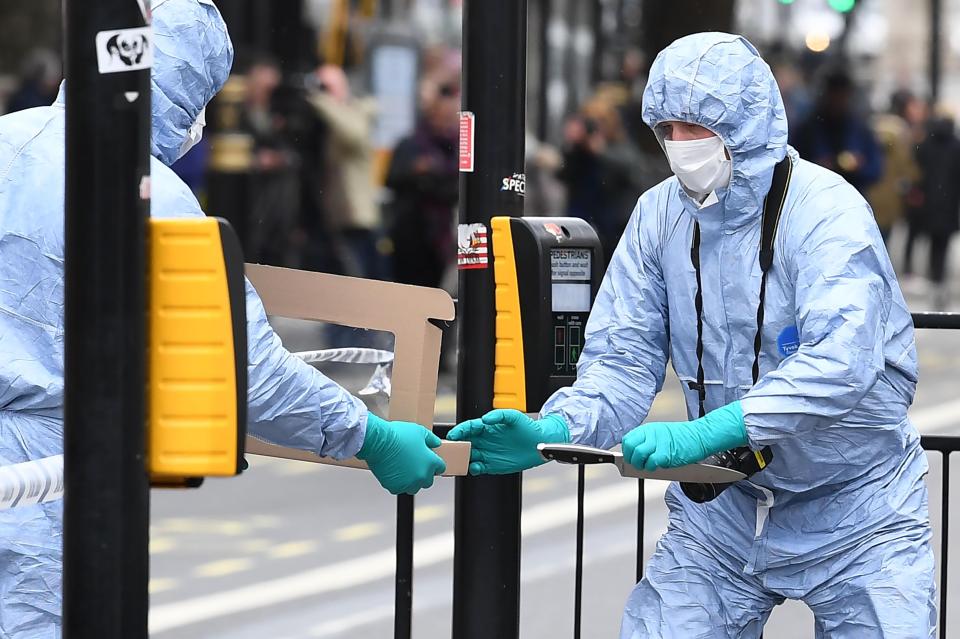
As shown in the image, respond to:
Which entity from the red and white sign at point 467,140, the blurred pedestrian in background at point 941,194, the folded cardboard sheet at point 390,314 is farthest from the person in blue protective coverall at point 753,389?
the blurred pedestrian in background at point 941,194

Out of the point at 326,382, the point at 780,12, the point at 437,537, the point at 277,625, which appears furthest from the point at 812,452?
the point at 780,12

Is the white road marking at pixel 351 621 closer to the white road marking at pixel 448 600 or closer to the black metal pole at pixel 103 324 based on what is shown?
the white road marking at pixel 448 600

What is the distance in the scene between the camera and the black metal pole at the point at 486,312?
4320 mm

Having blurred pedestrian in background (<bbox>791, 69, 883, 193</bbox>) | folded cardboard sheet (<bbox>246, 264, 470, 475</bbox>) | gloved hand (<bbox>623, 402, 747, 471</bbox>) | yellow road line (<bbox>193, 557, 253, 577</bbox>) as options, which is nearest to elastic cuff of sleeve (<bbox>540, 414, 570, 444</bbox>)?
folded cardboard sheet (<bbox>246, 264, 470, 475</bbox>)

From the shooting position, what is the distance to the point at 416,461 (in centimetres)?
380

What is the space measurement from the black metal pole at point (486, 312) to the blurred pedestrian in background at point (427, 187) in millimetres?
8000

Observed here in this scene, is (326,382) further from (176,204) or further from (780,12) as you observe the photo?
(780,12)

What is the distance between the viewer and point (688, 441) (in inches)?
142

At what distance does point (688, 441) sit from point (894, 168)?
701 inches

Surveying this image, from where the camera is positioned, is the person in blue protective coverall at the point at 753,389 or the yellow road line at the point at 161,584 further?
the yellow road line at the point at 161,584

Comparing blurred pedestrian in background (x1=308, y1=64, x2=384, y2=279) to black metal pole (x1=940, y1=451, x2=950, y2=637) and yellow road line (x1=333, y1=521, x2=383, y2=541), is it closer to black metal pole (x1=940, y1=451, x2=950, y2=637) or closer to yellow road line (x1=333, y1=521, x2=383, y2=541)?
yellow road line (x1=333, y1=521, x2=383, y2=541)

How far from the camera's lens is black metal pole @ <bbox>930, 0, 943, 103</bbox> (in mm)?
23911

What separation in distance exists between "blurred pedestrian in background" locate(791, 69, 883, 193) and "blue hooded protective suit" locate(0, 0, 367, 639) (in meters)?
11.9

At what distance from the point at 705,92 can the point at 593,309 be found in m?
0.66
